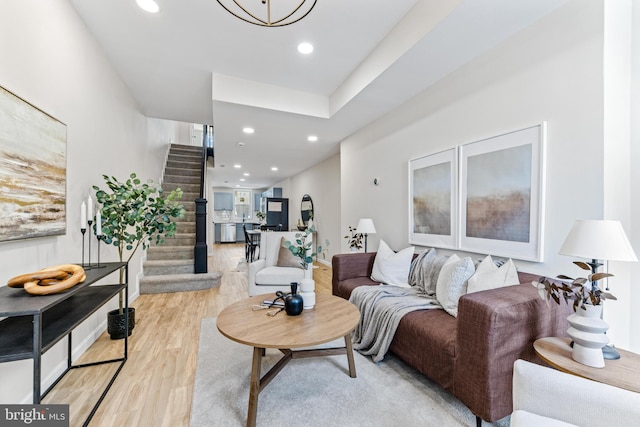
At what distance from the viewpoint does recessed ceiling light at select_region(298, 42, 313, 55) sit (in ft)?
8.53

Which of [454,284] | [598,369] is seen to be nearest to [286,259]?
[454,284]

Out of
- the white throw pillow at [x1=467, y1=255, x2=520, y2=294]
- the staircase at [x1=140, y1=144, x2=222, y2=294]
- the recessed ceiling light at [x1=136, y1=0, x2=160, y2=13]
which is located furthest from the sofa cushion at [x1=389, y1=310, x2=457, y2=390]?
the staircase at [x1=140, y1=144, x2=222, y2=294]

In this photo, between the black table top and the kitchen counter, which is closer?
the black table top

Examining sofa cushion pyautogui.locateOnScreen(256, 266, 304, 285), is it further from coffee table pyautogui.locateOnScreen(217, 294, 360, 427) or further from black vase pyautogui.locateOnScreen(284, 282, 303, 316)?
black vase pyautogui.locateOnScreen(284, 282, 303, 316)

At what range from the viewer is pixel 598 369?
1.23 metres

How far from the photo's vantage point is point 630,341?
1.71 metres

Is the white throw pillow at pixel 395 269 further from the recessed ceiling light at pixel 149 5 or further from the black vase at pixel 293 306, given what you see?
the recessed ceiling light at pixel 149 5

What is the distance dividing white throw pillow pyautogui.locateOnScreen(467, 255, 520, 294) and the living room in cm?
24

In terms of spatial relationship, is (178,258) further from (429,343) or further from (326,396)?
(429,343)

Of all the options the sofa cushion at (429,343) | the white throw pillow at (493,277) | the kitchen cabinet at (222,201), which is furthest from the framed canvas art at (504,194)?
the kitchen cabinet at (222,201)

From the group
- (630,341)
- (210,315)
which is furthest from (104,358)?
(630,341)

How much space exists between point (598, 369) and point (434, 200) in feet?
6.11

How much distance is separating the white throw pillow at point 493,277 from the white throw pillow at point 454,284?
6 centimetres

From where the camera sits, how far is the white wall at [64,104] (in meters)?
1.53
